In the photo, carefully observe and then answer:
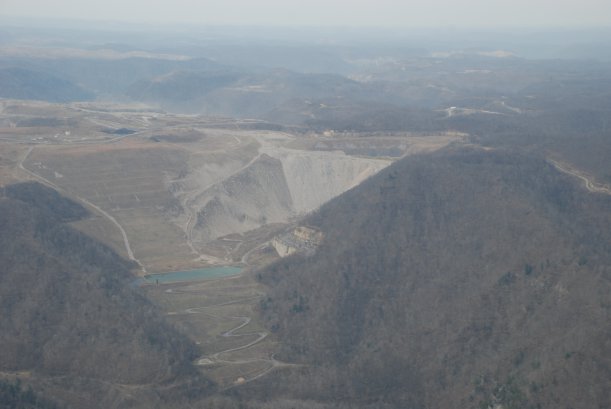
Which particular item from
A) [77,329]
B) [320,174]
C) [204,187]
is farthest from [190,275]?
[320,174]

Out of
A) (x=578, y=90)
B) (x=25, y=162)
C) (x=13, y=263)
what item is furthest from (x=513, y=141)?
(x=578, y=90)

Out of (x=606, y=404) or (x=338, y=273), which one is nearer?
(x=606, y=404)

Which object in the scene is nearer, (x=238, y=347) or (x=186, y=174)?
(x=238, y=347)

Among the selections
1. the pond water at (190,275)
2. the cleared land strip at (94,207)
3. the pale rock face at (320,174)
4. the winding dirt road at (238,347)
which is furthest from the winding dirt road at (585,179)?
the cleared land strip at (94,207)

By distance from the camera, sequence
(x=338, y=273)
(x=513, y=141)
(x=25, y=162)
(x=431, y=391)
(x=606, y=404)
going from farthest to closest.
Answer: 1. (x=513, y=141)
2. (x=25, y=162)
3. (x=338, y=273)
4. (x=431, y=391)
5. (x=606, y=404)

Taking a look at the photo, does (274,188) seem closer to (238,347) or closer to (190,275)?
(190,275)

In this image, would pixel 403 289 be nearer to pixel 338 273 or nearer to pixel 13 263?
pixel 338 273

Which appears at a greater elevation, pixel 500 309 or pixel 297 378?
pixel 500 309
